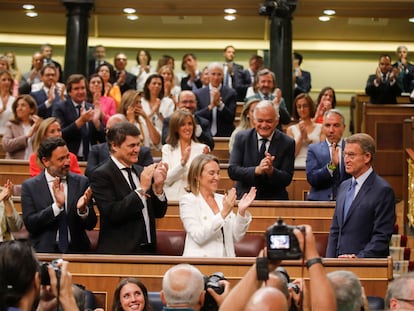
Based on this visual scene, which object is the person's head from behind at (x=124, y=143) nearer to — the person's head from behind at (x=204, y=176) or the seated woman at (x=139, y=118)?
the person's head from behind at (x=204, y=176)

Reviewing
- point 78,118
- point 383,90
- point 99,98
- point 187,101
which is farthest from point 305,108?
point 383,90

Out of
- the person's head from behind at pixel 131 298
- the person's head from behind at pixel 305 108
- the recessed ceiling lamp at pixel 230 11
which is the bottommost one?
the person's head from behind at pixel 131 298

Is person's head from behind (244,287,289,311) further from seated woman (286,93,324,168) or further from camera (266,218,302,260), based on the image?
seated woman (286,93,324,168)

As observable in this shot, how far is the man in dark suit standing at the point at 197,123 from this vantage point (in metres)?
8.47

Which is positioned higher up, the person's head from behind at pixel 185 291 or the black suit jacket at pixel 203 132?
the black suit jacket at pixel 203 132

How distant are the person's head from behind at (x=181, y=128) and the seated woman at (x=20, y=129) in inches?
68.6

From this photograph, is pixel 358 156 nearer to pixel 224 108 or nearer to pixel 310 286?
pixel 310 286

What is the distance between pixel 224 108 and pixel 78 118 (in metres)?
1.68

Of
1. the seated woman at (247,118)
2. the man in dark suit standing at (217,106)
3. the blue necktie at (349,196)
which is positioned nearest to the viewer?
the blue necktie at (349,196)

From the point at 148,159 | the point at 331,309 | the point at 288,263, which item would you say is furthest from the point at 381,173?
the point at 331,309

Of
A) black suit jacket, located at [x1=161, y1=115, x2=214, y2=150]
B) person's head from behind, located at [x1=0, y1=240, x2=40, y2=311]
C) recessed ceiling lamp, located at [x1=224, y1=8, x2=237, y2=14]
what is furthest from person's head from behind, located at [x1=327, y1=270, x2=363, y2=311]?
recessed ceiling lamp, located at [x1=224, y1=8, x2=237, y2=14]

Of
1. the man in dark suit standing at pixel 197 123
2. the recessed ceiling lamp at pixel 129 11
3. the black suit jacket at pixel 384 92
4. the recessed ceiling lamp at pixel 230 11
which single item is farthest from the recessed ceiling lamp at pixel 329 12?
the man in dark suit standing at pixel 197 123

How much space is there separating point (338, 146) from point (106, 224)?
6.84 feet

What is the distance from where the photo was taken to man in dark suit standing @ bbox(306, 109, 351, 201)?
7.10 meters
